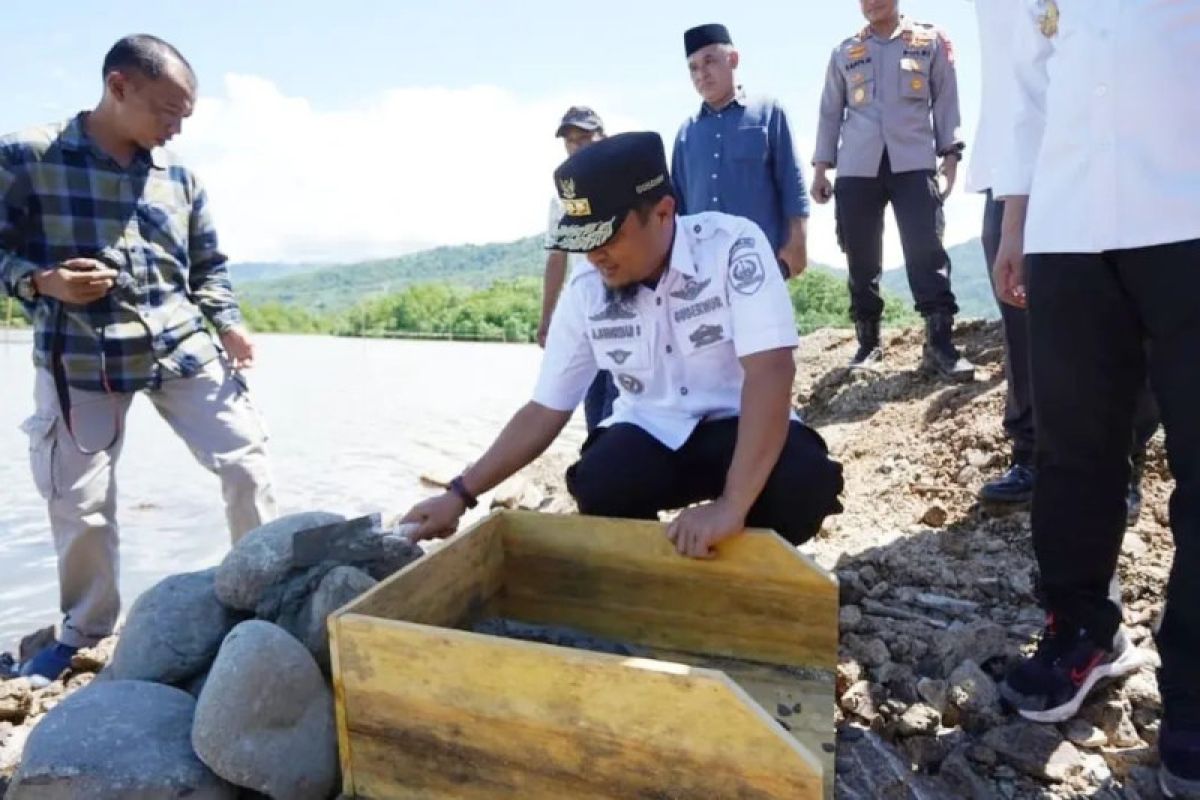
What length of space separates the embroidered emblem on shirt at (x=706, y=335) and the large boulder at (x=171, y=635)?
4.52 feet

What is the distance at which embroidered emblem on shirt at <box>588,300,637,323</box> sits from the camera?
8.11 ft

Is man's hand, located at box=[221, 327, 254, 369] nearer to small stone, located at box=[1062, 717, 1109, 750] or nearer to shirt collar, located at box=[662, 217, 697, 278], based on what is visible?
shirt collar, located at box=[662, 217, 697, 278]

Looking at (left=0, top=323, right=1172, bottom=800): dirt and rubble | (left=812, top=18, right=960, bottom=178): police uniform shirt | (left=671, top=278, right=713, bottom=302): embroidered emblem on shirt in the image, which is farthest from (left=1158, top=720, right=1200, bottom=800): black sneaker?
(left=812, top=18, right=960, bottom=178): police uniform shirt

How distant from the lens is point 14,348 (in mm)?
13930

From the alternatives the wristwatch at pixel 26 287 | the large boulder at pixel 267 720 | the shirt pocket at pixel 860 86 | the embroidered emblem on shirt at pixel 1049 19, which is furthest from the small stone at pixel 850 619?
the shirt pocket at pixel 860 86

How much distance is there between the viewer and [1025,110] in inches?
88.6

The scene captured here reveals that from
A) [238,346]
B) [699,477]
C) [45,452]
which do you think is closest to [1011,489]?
[699,477]

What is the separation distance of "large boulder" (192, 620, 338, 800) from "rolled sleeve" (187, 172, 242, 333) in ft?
6.14

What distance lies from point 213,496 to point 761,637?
15.2 ft

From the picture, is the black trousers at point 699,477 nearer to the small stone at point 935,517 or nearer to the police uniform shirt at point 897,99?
the small stone at point 935,517

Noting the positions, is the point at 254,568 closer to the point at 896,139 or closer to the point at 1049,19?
the point at 1049,19

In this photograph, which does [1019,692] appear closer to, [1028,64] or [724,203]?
[1028,64]

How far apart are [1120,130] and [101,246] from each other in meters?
2.96

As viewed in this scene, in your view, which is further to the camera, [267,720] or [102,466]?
[102,466]
